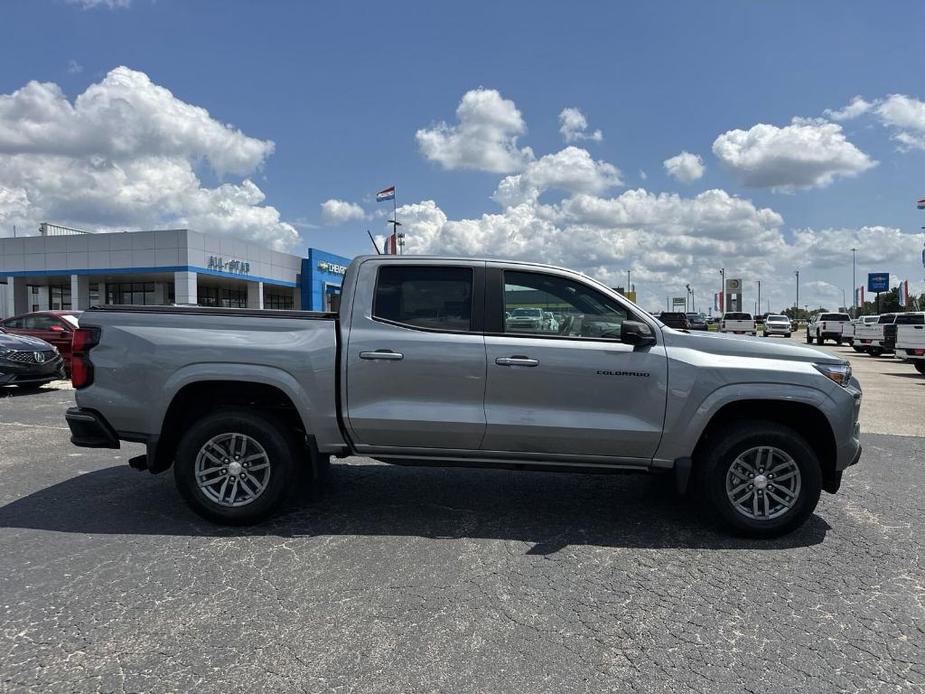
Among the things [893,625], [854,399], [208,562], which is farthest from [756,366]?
[208,562]

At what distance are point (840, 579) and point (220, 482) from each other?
4161mm

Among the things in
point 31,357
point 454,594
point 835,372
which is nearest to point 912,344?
point 835,372

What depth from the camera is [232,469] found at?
4.44 metres

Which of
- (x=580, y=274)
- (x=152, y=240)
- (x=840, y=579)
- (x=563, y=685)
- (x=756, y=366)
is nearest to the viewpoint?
(x=563, y=685)

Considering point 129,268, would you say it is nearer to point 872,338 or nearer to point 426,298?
point 426,298

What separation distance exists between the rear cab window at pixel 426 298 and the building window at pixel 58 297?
49378 mm

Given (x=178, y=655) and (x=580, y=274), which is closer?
(x=178, y=655)

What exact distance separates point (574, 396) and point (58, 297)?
51.7 meters

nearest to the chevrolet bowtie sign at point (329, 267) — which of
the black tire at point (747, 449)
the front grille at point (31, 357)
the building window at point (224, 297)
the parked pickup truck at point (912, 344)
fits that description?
the building window at point (224, 297)

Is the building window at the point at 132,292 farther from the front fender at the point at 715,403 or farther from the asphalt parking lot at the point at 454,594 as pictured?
the front fender at the point at 715,403

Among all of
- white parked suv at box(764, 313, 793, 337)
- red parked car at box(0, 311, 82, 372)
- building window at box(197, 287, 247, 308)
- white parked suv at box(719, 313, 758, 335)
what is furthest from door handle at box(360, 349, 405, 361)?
building window at box(197, 287, 247, 308)

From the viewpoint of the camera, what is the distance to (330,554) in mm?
4000

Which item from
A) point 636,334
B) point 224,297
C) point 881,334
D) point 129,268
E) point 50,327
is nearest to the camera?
point 636,334

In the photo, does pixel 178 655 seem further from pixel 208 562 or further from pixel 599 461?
pixel 599 461
